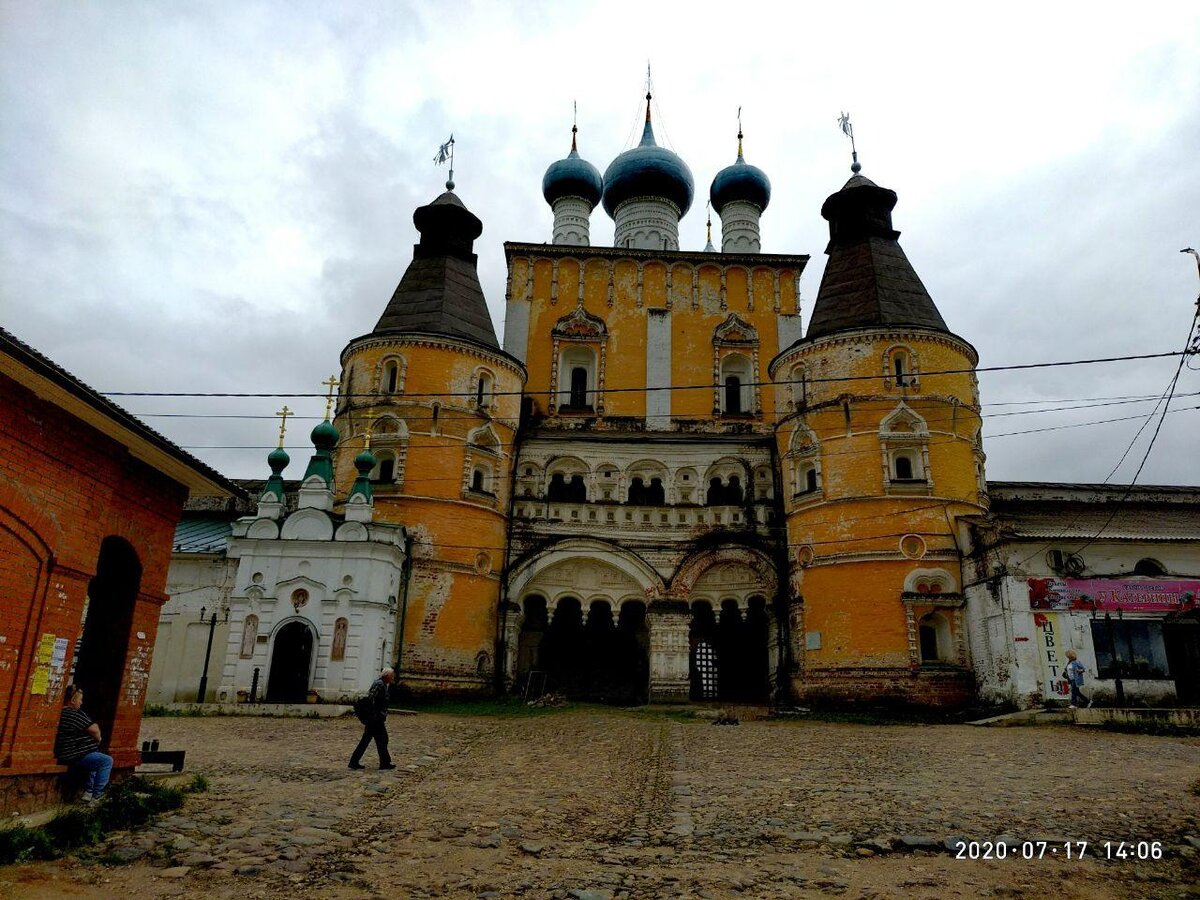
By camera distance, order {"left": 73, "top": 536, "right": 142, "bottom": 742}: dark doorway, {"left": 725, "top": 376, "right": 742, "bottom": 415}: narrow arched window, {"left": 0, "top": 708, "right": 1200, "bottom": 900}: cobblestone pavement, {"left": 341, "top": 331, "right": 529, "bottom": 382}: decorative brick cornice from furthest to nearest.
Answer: {"left": 725, "top": 376, "right": 742, "bottom": 415}: narrow arched window < {"left": 341, "top": 331, "right": 529, "bottom": 382}: decorative brick cornice < {"left": 73, "top": 536, "right": 142, "bottom": 742}: dark doorway < {"left": 0, "top": 708, "right": 1200, "bottom": 900}: cobblestone pavement

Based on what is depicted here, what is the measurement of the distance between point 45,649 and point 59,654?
0.22 metres

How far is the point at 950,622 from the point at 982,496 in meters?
3.69

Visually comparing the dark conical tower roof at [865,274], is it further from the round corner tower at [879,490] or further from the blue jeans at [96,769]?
the blue jeans at [96,769]

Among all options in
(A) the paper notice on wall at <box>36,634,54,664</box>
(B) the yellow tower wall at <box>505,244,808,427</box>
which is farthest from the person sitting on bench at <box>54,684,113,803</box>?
(B) the yellow tower wall at <box>505,244,808,427</box>

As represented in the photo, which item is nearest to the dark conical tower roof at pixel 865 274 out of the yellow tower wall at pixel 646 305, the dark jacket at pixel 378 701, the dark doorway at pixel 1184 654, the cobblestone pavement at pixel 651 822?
the yellow tower wall at pixel 646 305

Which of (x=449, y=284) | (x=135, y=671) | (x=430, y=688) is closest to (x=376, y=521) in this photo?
(x=430, y=688)

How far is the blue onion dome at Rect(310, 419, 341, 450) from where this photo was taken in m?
23.0

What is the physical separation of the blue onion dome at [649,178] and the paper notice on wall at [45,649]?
92.2 feet

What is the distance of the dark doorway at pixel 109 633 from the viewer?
9.21 meters

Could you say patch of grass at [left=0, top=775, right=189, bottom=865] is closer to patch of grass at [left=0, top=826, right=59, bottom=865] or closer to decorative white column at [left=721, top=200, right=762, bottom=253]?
patch of grass at [left=0, top=826, right=59, bottom=865]

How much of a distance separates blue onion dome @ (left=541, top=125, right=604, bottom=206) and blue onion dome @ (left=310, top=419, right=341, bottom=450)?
14602 mm

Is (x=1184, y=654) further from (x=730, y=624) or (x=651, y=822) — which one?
(x=651, y=822)

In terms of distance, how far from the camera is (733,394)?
29047 mm

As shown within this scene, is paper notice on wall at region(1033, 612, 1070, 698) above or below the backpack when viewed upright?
above
